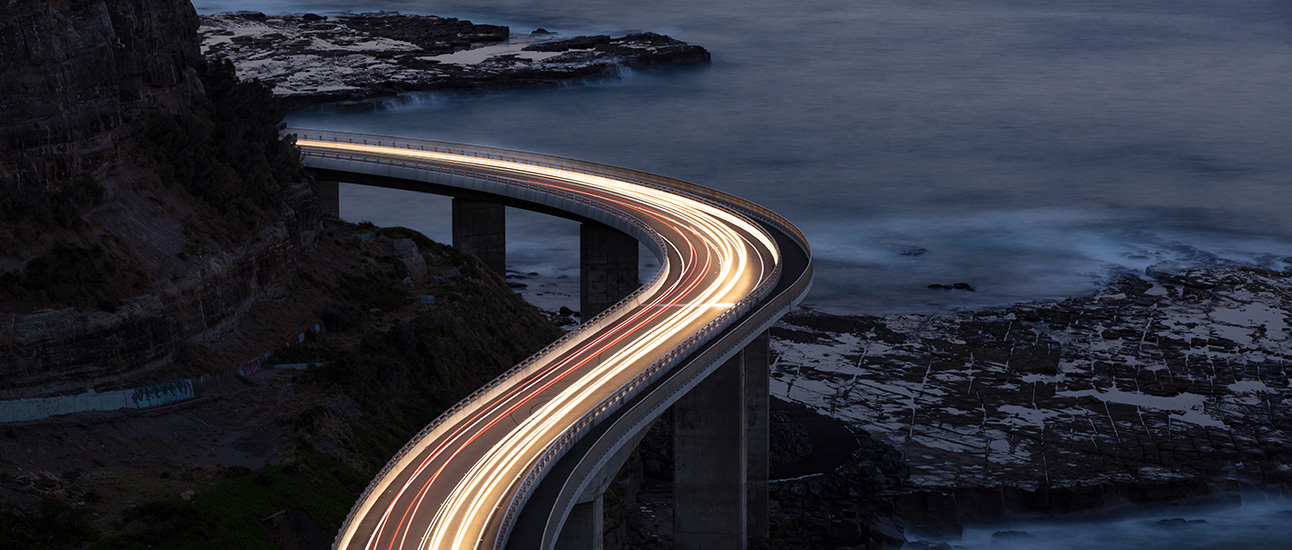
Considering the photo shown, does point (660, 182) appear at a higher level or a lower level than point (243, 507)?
higher

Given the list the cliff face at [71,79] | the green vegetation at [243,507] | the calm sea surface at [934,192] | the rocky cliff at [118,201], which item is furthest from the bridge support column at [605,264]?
the green vegetation at [243,507]

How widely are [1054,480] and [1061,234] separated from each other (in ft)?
217

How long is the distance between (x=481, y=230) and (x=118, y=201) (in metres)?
38.6

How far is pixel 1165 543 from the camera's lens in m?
81.8

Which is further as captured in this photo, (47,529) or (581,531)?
(581,531)

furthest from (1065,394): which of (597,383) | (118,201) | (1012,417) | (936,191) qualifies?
(936,191)

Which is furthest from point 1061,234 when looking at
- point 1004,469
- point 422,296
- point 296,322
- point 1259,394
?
point 296,322

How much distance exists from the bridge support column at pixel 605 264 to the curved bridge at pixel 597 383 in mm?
1633

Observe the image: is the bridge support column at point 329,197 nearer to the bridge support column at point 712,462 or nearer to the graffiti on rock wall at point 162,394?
the bridge support column at point 712,462

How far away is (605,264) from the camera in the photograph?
10062 cm

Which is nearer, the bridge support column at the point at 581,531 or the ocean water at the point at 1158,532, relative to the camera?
the bridge support column at the point at 581,531

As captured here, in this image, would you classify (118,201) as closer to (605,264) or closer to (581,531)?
(581,531)

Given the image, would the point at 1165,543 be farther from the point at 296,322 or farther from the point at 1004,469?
the point at 296,322

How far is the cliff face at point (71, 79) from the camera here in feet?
220
